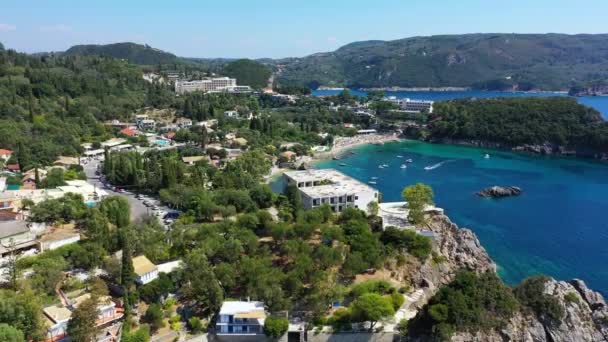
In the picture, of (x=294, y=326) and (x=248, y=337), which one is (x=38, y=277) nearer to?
(x=248, y=337)

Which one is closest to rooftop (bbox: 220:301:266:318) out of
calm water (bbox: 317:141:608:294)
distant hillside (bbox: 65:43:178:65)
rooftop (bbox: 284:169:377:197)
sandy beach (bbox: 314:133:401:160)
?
rooftop (bbox: 284:169:377:197)

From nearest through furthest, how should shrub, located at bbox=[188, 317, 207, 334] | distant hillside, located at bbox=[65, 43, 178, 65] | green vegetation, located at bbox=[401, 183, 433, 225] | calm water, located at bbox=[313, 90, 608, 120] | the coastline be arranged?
shrub, located at bbox=[188, 317, 207, 334], green vegetation, located at bbox=[401, 183, 433, 225], the coastline, calm water, located at bbox=[313, 90, 608, 120], distant hillside, located at bbox=[65, 43, 178, 65]

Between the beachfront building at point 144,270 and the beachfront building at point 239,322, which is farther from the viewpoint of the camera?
the beachfront building at point 144,270

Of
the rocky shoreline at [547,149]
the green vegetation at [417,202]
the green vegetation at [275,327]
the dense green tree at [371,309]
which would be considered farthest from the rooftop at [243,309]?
the rocky shoreline at [547,149]

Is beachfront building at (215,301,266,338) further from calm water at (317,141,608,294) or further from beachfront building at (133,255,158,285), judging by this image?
calm water at (317,141,608,294)

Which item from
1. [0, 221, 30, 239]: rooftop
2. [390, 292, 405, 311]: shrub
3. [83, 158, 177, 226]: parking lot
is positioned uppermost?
[0, 221, 30, 239]: rooftop

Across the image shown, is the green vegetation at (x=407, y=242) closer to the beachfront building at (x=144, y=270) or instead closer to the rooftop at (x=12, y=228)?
the beachfront building at (x=144, y=270)
